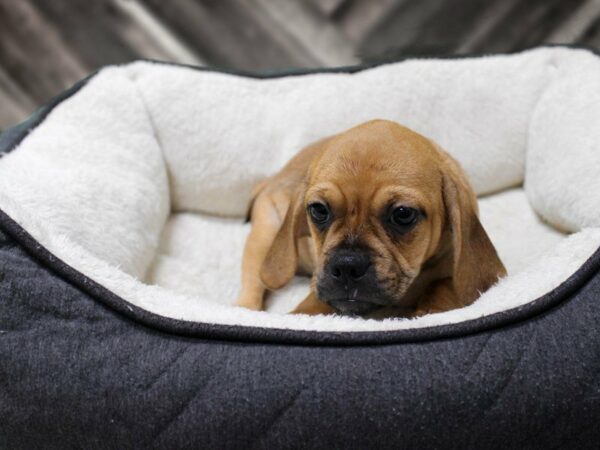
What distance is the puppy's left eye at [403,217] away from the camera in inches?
72.6

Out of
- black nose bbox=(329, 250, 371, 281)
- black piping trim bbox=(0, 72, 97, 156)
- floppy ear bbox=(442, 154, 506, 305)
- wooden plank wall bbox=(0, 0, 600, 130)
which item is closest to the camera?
black nose bbox=(329, 250, 371, 281)

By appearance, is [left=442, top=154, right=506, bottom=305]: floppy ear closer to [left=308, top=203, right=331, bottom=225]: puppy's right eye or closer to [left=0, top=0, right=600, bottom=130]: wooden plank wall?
[left=308, top=203, right=331, bottom=225]: puppy's right eye

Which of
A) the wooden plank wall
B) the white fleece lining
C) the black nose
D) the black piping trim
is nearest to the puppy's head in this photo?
the black nose

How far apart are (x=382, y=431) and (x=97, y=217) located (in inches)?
52.6

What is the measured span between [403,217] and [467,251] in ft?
0.81

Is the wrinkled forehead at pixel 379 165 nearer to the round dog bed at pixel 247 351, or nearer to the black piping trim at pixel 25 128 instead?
the round dog bed at pixel 247 351

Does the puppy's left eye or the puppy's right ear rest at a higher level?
the puppy's left eye

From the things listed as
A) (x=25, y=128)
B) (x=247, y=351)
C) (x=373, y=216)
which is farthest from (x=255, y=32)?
(x=247, y=351)

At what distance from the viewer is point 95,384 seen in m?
1.50

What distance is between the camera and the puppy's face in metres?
1.81

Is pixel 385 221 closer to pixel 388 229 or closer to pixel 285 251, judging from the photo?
pixel 388 229

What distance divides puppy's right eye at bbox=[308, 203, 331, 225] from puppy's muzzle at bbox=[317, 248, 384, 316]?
0.17 metres

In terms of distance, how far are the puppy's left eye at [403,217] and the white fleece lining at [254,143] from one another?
0.68m

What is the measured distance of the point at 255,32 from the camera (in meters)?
3.57
